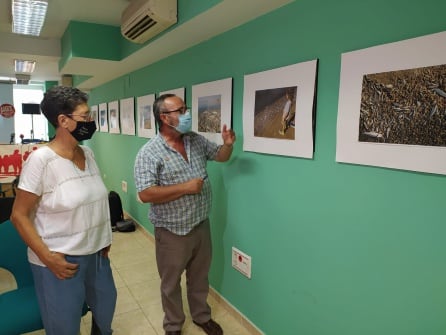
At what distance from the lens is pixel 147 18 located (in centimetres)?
217

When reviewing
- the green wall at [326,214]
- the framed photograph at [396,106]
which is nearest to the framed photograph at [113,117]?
the green wall at [326,214]

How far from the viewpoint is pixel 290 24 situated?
5.35 ft

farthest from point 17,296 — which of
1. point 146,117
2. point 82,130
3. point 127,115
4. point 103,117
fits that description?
point 103,117

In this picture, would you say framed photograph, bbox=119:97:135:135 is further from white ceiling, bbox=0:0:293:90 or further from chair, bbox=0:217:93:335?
chair, bbox=0:217:93:335

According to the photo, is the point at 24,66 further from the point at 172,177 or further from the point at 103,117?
the point at 172,177

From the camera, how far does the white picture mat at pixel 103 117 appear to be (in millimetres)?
5093

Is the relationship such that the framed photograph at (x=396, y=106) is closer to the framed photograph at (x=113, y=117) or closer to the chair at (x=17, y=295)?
the chair at (x=17, y=295)

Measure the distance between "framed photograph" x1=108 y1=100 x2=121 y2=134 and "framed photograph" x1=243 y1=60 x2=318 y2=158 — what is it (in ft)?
9.92

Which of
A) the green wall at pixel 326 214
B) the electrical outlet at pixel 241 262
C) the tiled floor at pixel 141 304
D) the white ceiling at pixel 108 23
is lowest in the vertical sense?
the tiled floor at pixel 141 304

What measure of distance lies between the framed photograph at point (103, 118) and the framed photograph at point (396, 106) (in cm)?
447

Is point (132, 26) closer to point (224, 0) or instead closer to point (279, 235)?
point (224, 0)

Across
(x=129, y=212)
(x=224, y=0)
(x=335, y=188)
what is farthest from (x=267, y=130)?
(x=129, y=212)

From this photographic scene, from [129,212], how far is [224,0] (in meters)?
3.46

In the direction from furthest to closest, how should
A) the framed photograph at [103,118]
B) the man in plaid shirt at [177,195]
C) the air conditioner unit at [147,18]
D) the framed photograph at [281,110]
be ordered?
1. the framed photograph at [103,118]
2. the air conditioner unit at [147,18]
3. the man in plaid shirt at [177,195]
4. the framed photograph at [281,110]
